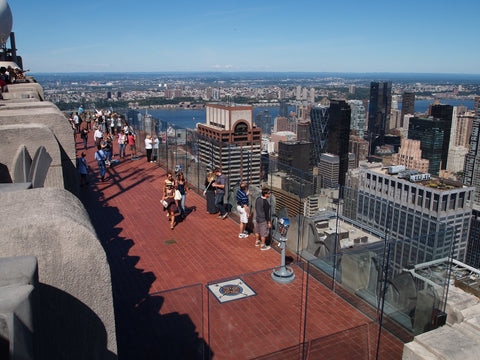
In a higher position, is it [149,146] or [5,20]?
[5,20]

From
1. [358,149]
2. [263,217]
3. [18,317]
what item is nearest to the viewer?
[18,317]

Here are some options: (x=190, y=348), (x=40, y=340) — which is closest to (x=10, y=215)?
(x=40, y=340)

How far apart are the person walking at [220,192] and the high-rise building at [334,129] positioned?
495 feet

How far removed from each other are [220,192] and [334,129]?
167m

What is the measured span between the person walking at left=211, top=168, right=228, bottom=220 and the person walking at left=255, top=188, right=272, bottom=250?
1910 millimetres

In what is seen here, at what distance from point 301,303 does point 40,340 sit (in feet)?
12.8

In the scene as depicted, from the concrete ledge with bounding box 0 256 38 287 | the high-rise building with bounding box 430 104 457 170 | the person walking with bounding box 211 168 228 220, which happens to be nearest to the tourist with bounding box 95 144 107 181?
the person walking with bounding box 211 168 228 220

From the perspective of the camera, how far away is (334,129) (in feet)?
566

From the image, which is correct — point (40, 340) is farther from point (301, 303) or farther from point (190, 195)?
point (190, 195)

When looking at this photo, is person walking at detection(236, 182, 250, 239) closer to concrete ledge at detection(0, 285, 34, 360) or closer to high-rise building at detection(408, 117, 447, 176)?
concrete ledge at detection(0, 285, 34, 360)

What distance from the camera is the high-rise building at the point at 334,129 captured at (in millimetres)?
167875

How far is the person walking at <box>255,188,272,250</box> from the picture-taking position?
8.79 m

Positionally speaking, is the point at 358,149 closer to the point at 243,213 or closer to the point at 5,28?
the point at 5,28

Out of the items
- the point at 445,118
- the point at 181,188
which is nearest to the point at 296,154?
the point at 445,118
